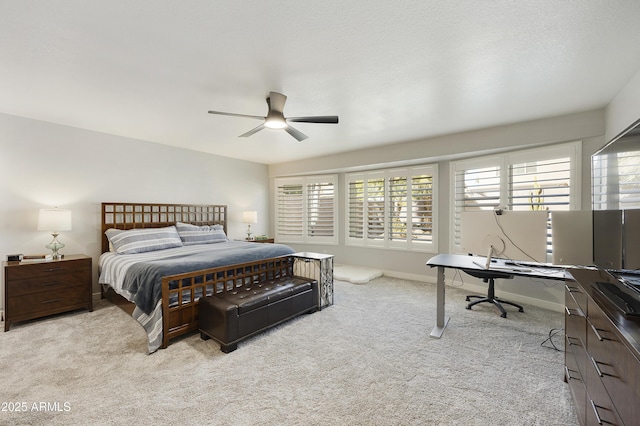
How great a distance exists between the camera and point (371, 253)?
5.71m

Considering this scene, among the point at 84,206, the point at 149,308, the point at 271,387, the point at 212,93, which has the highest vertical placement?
the point at 212,93

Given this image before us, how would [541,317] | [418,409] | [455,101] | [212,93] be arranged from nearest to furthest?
[418,409]
[212,93]
[455,101]
[541,317]

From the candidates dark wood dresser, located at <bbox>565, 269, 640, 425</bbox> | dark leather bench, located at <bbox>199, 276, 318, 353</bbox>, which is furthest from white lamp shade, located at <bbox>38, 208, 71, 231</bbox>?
dark wood dresser, located at <bbox>565, 269, 640, 425</bbox>

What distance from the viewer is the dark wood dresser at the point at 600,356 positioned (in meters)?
0.94

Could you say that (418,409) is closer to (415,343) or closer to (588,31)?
(415,343)

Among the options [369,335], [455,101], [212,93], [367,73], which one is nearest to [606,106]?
[455,101]

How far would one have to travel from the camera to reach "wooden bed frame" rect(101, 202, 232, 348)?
2.63 metres

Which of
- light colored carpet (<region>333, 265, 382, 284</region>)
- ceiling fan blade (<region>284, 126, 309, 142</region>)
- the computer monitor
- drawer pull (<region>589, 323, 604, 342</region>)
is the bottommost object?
light colored carpet (<region>333, 265, 382, 284</region>)

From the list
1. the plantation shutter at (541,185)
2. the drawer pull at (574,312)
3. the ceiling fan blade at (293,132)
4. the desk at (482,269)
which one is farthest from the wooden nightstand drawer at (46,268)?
the plantation shutter at (541,185)

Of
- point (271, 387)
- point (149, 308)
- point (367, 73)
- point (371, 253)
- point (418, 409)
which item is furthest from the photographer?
point (371, 253)

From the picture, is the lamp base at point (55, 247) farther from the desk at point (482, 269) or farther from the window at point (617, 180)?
the window at point (617, 180)

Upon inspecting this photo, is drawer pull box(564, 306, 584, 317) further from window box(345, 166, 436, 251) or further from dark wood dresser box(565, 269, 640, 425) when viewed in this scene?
window box(345, 166, 436, 251)

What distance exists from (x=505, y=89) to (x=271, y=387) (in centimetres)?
348

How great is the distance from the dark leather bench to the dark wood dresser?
242cm
